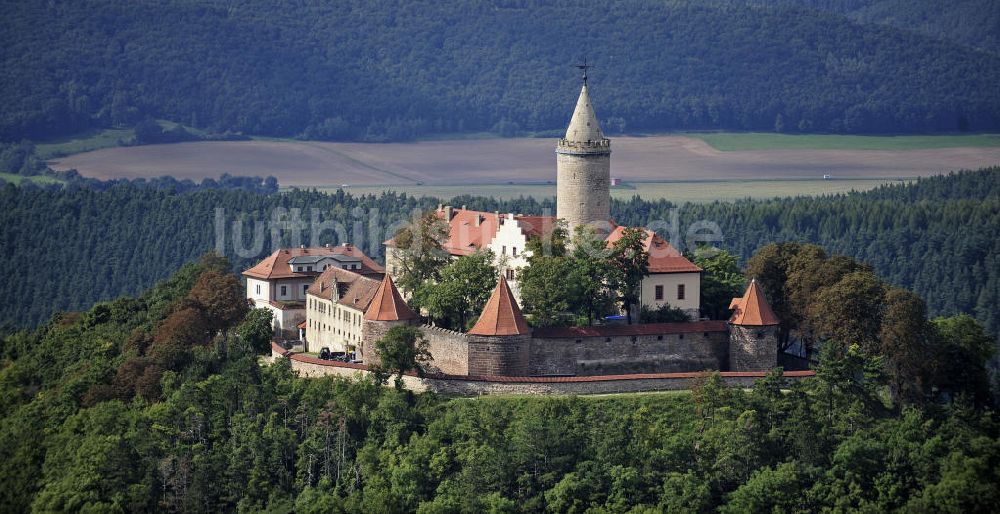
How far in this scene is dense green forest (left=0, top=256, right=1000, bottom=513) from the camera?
62.3 meters

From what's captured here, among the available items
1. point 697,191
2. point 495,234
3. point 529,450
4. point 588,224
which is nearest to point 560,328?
point 588,224

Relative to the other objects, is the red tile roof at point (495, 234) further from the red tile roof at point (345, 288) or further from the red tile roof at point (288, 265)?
the red tile roof at point (345, 288)

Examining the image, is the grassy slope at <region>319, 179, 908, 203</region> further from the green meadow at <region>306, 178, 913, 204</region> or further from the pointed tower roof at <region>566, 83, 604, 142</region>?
the pointed tower roof at <region>566, 83, 604, 142</region>

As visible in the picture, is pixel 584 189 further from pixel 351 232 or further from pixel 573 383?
pixel 351 232

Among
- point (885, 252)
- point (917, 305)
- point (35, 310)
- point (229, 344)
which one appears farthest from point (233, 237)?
point (917, 305)

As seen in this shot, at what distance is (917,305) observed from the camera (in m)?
67.2

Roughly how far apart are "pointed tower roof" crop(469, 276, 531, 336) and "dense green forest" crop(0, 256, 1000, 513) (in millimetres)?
2993

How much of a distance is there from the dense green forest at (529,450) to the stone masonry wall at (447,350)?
2.06 m

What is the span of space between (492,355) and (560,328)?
383 cm

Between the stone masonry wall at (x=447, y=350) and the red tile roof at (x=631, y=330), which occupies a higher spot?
the red tile roof at (x=631, y=330)

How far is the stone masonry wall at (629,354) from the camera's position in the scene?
68875mm

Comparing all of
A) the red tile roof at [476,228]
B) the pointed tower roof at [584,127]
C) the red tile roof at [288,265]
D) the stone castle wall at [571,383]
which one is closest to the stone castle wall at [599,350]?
the stone castle wall at [571,383]

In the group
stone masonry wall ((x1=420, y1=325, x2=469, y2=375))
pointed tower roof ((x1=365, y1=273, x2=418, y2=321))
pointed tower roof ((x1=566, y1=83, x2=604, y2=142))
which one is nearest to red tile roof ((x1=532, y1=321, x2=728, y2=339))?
stone masonry wall ((x1=420, y1=325, x2=469, y2=375))

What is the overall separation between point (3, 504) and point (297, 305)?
16124mm
